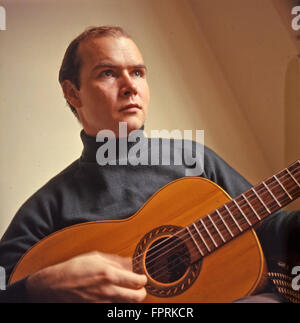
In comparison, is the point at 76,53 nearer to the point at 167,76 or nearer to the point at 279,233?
the point at 167,76

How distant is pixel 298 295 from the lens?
0.84 metres

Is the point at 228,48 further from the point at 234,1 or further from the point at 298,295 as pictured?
the point at 298,295

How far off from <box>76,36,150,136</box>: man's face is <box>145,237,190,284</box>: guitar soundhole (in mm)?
289

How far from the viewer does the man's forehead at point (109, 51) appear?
2.86 feet

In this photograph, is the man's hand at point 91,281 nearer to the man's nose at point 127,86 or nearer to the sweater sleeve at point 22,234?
the sweater sleeve at point 22,234

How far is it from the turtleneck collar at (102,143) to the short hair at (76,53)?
7cm

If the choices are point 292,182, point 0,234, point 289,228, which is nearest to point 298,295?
point 289,228

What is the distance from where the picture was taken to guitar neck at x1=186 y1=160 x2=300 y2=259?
30.4 inches

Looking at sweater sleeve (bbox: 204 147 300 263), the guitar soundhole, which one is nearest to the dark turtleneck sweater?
sweater sleeve (bbox: 204 147 300 263)

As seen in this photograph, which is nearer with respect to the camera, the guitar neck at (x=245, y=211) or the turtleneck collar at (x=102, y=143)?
the guitar neck at (x=245, y=211)

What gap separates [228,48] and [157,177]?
1.24 ft

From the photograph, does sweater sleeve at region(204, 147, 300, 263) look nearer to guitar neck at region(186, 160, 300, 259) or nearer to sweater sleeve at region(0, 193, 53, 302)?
guitar neck at region(186, 160, 300, 259)

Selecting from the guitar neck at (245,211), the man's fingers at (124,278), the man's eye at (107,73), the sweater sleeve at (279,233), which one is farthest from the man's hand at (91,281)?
the man's eye at (107,73)

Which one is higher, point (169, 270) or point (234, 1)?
point (234, 1)
